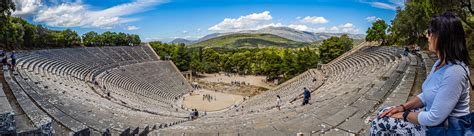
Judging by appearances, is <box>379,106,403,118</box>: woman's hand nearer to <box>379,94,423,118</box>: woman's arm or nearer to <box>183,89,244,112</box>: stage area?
<box>379,94,423,118</box>: woman's arm

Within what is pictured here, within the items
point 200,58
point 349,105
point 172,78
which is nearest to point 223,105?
point 172,78

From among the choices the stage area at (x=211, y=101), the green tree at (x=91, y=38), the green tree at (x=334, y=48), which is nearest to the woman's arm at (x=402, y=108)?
the stage area at (x=211, y=101)

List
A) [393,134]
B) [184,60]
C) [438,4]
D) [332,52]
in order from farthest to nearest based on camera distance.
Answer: [184,60], [332,52], [438,4], [393,134]

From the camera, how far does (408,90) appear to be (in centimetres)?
Result: 766

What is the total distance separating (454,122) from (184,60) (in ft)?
189

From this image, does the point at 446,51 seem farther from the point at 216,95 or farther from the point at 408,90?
the point at 216,95

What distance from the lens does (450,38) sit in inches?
94.2

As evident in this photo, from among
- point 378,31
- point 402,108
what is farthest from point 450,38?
point 378,31

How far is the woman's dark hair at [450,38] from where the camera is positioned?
237cm

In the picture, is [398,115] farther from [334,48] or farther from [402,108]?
[334,48]

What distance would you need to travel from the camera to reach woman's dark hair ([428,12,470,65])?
2373 millimetres

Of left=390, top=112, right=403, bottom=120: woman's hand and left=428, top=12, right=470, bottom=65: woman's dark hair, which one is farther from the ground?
left=428, top=12, right=470, bottom=65: woman's dark hair

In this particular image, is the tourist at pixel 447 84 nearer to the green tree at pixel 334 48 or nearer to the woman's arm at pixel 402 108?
the woman's arm at pixel 402 108

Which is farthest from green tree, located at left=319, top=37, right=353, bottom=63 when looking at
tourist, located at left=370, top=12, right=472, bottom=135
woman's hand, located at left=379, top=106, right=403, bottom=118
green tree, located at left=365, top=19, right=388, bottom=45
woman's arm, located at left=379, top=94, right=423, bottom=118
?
tourist, located at left=370, top=12, right=472, bottom=135
